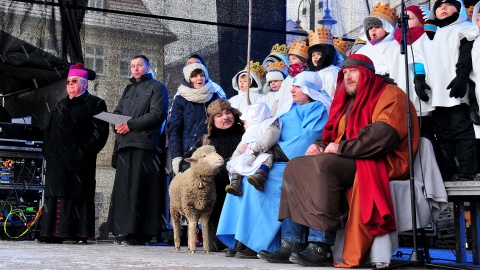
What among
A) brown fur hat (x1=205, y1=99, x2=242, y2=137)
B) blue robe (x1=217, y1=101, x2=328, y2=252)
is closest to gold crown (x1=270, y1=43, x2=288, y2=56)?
brown fur hat (x1=205, y1=99, x2=242, y2=137)

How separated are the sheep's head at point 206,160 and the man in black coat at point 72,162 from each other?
238 cm

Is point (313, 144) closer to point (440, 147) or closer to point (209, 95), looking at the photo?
point (440, 147)

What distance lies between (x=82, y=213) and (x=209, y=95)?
1982 mm

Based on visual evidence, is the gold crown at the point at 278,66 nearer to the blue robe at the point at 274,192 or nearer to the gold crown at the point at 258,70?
the gold crown at the point at 258,70

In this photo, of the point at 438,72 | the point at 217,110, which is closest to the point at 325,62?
the point at 217,110

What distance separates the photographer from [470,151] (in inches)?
265

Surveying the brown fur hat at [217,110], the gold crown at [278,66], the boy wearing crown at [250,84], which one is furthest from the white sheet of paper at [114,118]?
the gold crown at [278,66]

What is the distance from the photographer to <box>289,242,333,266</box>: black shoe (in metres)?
5.68

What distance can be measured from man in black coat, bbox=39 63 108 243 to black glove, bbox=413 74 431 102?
3925 mm

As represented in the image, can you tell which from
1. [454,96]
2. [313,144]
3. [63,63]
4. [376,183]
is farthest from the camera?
[63,63]

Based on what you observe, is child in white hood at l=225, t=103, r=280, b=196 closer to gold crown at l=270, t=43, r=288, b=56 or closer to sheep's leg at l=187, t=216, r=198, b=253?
sheep's leg at l=187, t=216, r=198, b=253

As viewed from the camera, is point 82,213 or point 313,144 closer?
point 313,144

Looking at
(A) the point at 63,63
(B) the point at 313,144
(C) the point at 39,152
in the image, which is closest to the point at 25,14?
(A) the point at 63,63

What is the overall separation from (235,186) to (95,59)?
13.8ft
